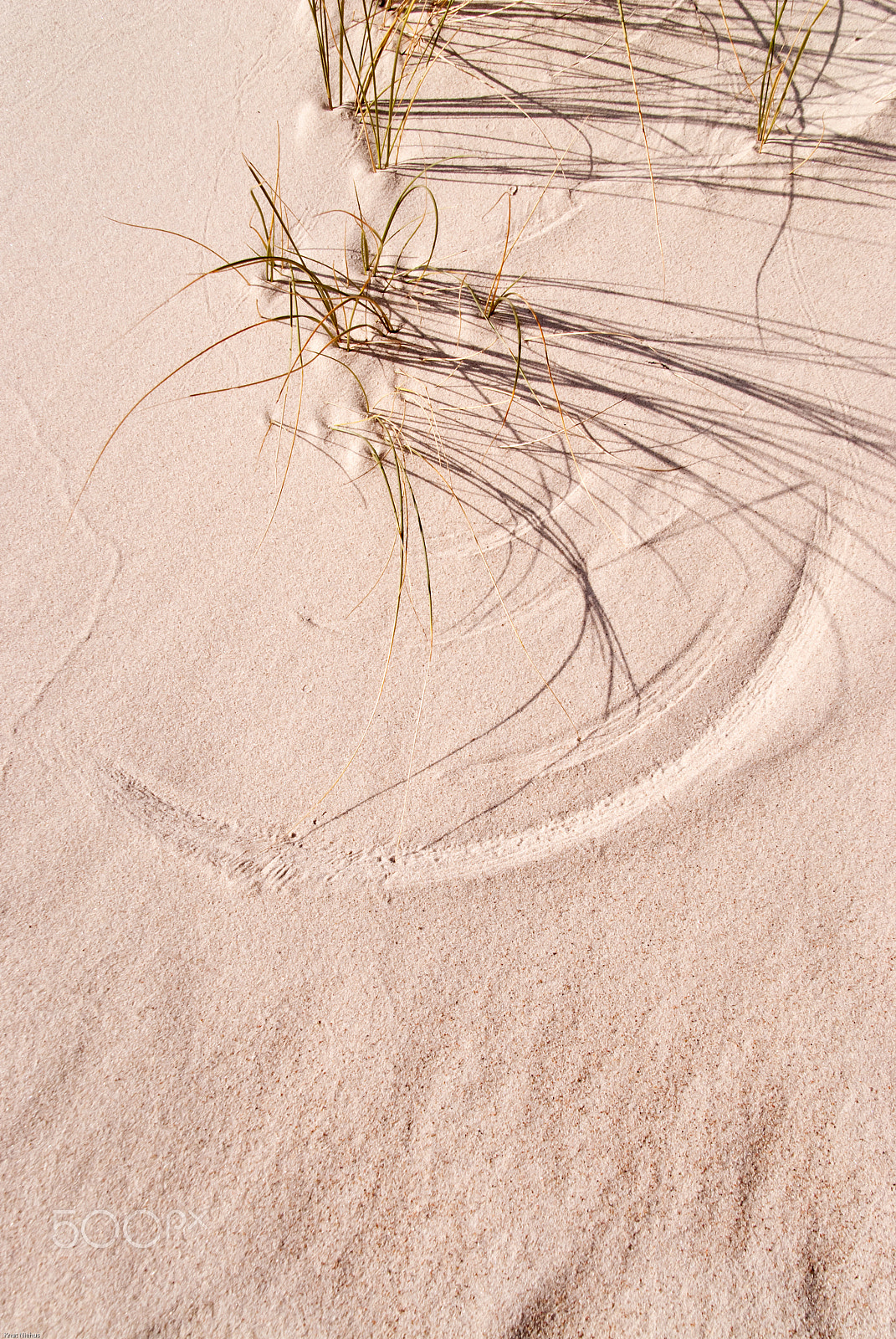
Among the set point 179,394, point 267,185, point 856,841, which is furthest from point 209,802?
point 267,185

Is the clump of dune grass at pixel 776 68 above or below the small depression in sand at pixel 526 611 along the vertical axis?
above

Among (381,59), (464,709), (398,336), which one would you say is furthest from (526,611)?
(381,59)

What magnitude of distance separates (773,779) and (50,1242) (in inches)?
49.8

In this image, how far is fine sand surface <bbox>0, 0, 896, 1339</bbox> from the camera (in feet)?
3.76

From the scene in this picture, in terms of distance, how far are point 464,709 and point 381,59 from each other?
4.76 feet

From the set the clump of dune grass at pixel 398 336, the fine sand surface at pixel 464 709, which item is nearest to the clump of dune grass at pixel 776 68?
the fine sand surface at pixel 464 709

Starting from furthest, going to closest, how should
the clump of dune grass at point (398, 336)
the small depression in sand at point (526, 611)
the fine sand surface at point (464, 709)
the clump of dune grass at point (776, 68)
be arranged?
the clump of dune grass at point (776, 68), the clump of dune grass at point (398, 336), the small depression in sand at point (526, 611), the fine sand surface at point (464, 709)

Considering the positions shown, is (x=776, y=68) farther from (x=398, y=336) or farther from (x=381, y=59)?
(x=398, y=336)

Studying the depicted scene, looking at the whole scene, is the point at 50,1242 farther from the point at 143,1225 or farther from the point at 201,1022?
the point at 201,1022

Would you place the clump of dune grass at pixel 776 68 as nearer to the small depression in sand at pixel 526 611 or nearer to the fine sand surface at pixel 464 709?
the fine sand surface at pixel 464 709

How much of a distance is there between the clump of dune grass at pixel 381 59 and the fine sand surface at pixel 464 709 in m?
0.05

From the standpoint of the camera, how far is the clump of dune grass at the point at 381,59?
1737 mm

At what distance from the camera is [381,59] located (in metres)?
1.79

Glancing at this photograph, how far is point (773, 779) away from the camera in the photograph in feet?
4.49
